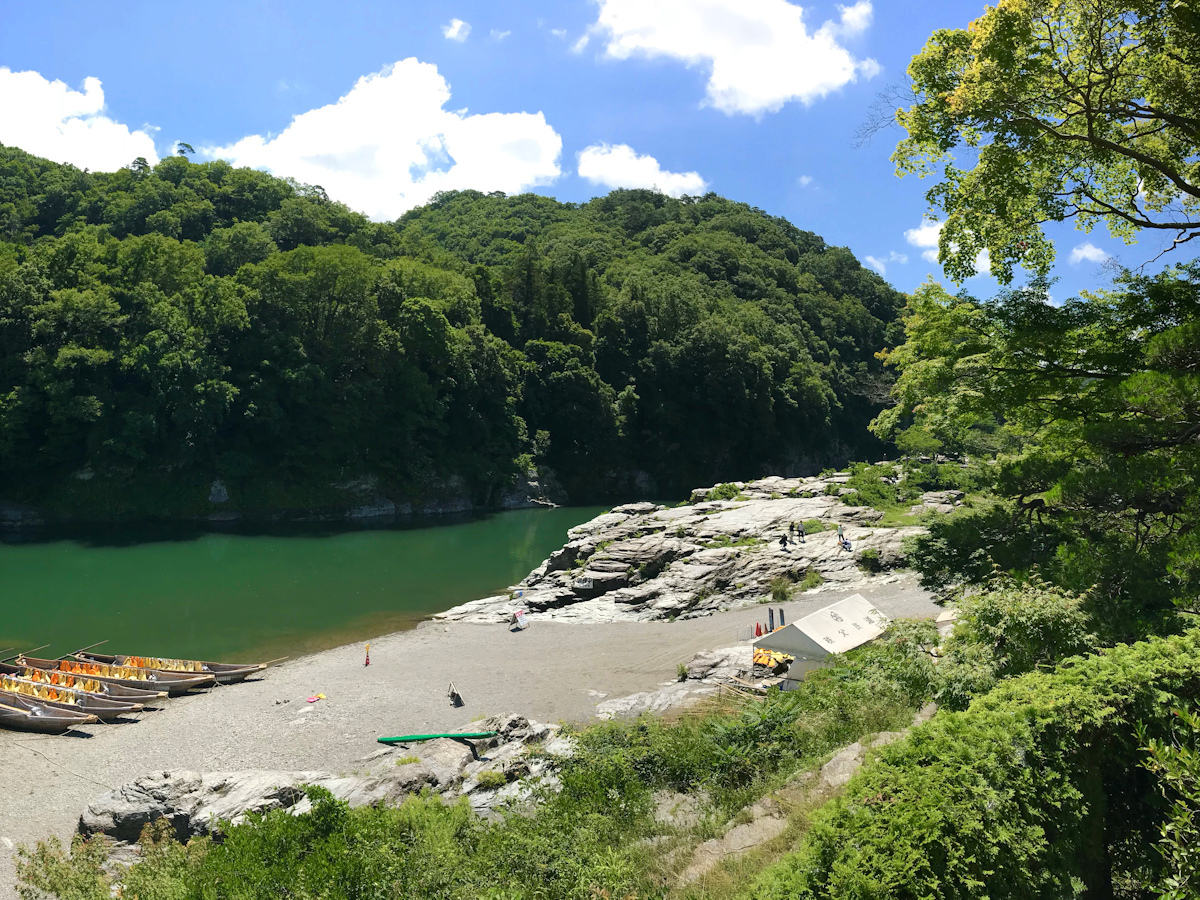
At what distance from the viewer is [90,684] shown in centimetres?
2017

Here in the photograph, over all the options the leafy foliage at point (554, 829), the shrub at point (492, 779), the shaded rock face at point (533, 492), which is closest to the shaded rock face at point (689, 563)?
the leafy foliage at point (554, 829)

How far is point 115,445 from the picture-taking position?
4534cm

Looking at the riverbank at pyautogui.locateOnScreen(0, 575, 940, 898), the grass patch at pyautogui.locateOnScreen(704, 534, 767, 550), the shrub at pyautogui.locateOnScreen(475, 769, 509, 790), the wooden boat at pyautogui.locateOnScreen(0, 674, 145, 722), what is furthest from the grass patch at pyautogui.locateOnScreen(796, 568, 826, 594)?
the wooden boat at pyautogui.locateOnScreen(0, 674, 145, 722)

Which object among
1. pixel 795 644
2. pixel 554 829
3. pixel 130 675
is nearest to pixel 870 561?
pixel 795 644

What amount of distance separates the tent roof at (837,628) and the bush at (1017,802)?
873cm

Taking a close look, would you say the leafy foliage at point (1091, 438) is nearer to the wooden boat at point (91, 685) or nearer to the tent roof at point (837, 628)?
the tent roof at point (837, 628)

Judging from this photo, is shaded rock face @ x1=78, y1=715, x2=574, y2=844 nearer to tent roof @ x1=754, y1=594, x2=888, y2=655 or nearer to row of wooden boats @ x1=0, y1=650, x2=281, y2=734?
tent roof @ x1=754, y1=594, x2=888, y2=655

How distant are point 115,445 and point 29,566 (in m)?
11.6

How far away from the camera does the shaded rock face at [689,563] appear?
88.1 feet

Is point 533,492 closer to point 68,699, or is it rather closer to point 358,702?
point 358,702

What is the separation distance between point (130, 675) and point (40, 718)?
2.77 metres

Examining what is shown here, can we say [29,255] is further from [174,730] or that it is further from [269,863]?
[269,863]

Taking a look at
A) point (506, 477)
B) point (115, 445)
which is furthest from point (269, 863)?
point (506, 477)

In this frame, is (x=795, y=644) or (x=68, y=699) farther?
(x=68, y=699)
